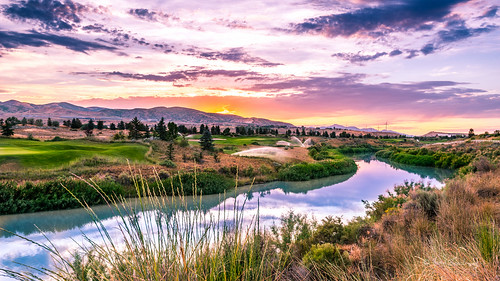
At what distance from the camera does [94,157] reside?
21859 millimetres

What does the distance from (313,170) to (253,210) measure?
16.3 m

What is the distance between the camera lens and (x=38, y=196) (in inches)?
570

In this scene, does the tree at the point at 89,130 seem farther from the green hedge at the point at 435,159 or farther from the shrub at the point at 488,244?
the green hedge at the point at 435,159

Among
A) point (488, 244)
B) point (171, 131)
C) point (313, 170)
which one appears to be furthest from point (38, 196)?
point (171, 131)

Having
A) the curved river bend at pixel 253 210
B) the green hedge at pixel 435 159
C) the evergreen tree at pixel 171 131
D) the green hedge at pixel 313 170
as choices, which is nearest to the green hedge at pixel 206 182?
the curved river bend at pixel 253 210

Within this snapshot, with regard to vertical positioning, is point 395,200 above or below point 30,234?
above

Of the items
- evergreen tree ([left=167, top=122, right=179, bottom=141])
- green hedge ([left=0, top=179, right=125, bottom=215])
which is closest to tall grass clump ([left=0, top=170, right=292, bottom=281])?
green hedge ([left=0, top=179, right=125, bottom=215])

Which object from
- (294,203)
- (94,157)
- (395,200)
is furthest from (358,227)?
(94,157)

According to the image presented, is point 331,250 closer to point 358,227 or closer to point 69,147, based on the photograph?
point 358,227

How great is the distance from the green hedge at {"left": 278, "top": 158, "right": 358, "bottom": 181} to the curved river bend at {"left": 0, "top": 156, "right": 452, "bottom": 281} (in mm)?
1060

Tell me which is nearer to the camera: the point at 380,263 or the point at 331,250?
the point at 380,263

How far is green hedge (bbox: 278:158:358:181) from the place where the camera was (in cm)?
2686

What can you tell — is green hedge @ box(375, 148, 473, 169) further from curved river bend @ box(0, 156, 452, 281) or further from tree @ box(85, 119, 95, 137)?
tree @ box(85, 119, 95, 137)

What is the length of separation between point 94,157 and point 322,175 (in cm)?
2102
